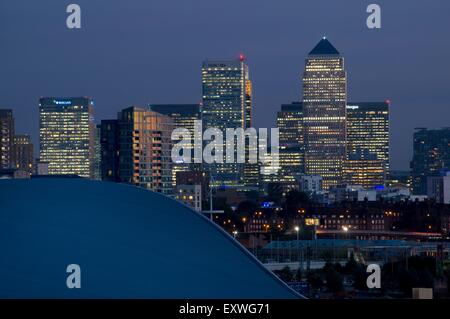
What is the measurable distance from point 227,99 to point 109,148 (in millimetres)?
30916

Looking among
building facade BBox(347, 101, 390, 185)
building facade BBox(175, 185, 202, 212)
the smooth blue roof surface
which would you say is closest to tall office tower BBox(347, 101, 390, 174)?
building facade BBox(347, 101, 390, 185)

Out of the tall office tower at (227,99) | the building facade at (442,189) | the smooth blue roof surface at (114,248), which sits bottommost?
the building facade at (442,189)

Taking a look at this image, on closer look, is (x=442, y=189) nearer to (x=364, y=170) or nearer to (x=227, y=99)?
(x=227, y=99)

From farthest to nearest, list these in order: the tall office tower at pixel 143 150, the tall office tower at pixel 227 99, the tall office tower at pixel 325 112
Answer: the tall office tower at pixel 325 112 → the tall office tower at pixel 227 99 → the tall office tower at pixel 143 150

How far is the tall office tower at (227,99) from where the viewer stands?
104062mm

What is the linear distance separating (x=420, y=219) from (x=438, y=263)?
4332cm

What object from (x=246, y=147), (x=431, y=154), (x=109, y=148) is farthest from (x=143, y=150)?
(x=431, y=154)

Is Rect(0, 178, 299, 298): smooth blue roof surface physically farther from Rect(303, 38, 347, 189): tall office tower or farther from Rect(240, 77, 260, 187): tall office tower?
Rect(303, 38, 347, 189): tall office tower

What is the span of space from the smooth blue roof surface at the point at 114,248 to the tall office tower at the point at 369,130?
118m

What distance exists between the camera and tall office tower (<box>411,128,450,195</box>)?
385 feet

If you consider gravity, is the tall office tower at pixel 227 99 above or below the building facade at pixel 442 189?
above

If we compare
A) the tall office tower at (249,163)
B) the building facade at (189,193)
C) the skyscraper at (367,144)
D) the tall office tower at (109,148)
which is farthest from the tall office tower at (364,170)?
the building facade at (189,193)

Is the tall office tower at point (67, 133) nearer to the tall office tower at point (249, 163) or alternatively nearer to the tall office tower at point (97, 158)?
the tall office tower at point (97, 158)

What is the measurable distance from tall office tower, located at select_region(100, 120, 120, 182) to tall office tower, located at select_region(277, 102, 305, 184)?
37005 mm
